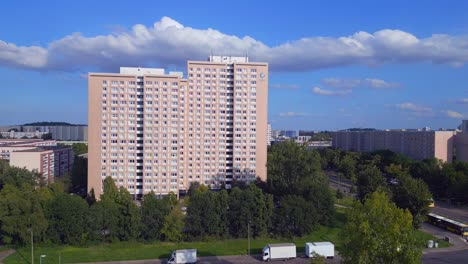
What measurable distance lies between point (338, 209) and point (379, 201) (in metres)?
23.4

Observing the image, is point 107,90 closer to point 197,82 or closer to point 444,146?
point 197,82

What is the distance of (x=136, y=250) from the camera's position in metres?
25.2

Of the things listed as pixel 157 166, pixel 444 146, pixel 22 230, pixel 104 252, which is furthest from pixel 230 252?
pixel 444 146

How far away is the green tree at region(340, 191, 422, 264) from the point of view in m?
14.8

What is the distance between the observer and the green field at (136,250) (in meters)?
23.6

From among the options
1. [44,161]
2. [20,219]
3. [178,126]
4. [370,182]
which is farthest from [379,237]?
[44,161]

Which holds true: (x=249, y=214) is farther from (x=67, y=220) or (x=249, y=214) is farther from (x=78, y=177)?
(x=78, y=177)

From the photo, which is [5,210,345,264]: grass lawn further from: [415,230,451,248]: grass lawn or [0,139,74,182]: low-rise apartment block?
[0,139,74,182]: low-rise apartment block

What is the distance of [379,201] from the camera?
16219mm

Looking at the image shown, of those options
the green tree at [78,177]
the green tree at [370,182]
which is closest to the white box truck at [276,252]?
the green tree at [370,182]

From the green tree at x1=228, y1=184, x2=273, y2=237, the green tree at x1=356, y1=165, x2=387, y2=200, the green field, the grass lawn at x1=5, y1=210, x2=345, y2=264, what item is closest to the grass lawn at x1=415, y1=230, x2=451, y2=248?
the green field

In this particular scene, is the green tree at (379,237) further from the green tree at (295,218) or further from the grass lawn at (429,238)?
the grass lawn at (429,238)

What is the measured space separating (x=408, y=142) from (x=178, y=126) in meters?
54.1

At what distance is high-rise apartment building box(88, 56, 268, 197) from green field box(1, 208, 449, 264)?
61.0 ft
